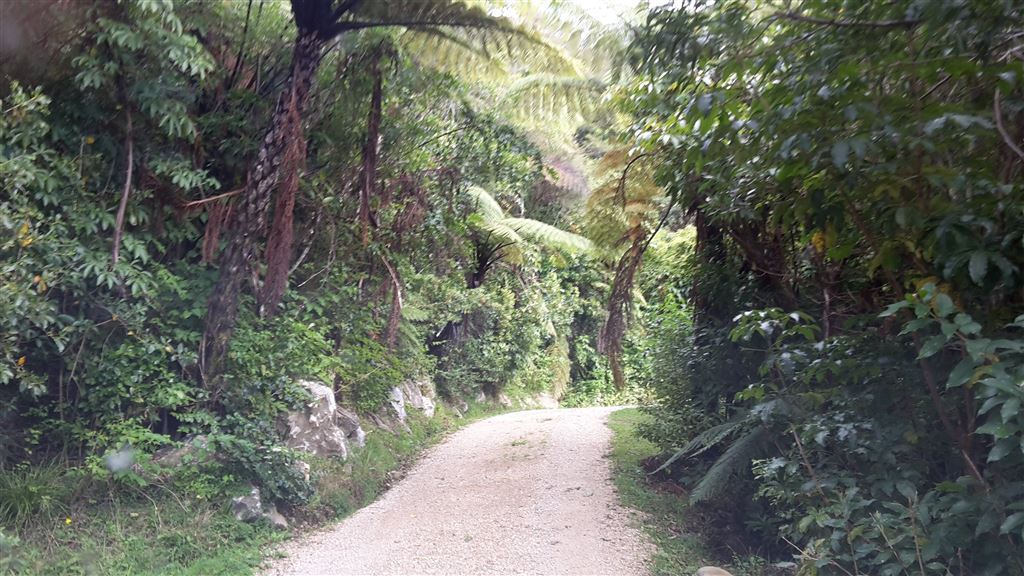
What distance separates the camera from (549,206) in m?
20.2

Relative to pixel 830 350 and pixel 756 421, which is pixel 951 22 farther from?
pixel 756 421

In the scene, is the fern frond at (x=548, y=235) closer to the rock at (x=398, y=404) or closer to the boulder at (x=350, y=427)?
the rock at (x=398, y=404)

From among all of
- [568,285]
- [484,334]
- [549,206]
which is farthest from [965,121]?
[568,285]

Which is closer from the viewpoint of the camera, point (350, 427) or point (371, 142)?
point (371, 142)

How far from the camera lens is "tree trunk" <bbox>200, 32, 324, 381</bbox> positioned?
24.7 feet

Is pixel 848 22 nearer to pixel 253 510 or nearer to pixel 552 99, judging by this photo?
pixel 552 99

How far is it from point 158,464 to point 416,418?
6.79 metres

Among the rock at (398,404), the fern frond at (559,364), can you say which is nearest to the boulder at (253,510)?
the rock at (398,404)

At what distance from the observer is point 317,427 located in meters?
8.86

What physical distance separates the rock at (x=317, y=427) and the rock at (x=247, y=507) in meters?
1.10

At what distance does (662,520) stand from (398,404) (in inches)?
231

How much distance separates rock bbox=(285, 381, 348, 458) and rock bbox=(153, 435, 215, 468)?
122cm

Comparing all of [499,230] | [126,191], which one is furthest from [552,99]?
[126,191]

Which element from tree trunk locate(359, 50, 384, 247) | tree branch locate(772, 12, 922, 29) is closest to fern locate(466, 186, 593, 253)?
tree trunk locate(359, 50, 384, 247)
